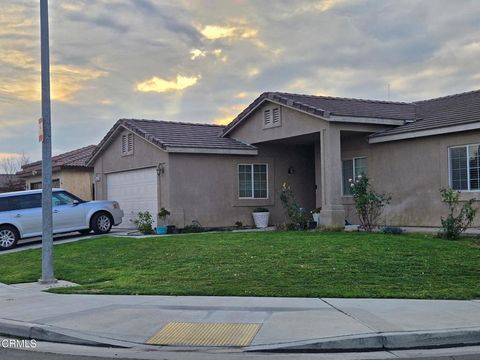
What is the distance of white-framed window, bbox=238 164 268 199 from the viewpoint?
74.1ft

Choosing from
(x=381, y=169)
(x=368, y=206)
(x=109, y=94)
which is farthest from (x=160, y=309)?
(x=109, y=94)

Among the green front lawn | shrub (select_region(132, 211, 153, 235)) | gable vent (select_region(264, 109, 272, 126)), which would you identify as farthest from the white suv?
gable vent (select_region(264, 109, 272, 126))

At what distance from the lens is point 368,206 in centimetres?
1725

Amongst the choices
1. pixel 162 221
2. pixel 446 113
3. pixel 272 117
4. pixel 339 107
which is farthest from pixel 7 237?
pixel 446 113

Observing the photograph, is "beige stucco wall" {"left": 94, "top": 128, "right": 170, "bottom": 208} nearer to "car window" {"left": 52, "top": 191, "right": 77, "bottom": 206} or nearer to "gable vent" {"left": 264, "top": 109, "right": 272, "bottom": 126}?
"car window" {"left": 52, "top": 191, "right": 77, "bottom": 206}

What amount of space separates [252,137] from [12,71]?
9573 mm

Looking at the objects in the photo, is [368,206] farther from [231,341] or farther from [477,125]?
[231,341]

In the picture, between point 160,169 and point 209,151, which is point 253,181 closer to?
point 209,151

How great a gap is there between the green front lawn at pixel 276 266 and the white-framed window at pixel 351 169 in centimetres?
484

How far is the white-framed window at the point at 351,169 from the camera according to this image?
20.4 metres

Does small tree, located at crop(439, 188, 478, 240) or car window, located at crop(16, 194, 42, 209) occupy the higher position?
car window, located at crop(16, 194, 42, 209)

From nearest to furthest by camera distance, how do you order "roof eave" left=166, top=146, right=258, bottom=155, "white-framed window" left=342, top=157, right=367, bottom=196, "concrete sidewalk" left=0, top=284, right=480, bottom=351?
"concrete sidewalk" left=0, top=284, right=480, bottom=351 → "white-framed window" left=342, top=157, right=367, bottom=196 → "roof eave" left=166, top=146, right=258, bottom=155

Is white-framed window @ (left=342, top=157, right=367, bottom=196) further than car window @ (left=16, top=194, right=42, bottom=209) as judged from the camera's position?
Yes

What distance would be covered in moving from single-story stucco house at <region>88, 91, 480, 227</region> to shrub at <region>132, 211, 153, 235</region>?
0.63 meters
